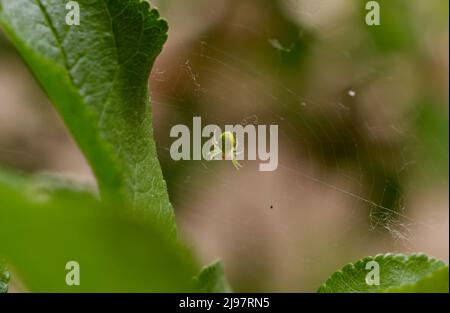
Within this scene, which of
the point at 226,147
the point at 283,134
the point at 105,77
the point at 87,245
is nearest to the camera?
the point at 87,245

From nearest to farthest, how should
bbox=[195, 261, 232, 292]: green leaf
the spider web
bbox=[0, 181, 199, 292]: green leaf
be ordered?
bbox=[0, 181, 199, 292]: green leaf → bbox=[195, 261, 232, 292]: green leaf → the spider web

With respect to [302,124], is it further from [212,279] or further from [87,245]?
[87,245]

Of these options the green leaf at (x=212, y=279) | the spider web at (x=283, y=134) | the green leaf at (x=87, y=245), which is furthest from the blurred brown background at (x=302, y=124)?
the green leaf at (x=87, y=245)

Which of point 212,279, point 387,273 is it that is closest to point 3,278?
point 212,279

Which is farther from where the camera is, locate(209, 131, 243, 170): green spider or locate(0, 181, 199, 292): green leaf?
locate(209, 131, 243, 170): green spider

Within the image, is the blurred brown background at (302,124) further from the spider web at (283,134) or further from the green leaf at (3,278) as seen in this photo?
the green leaf at (3,278)

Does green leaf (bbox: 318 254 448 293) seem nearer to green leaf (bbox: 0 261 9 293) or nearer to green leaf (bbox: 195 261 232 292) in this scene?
green leaf (bbox: 195 261 232 292)

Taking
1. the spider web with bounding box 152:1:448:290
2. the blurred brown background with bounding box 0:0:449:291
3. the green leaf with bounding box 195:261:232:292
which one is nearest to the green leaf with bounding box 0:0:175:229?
the green leaf with bounding box 195:261:232:292
